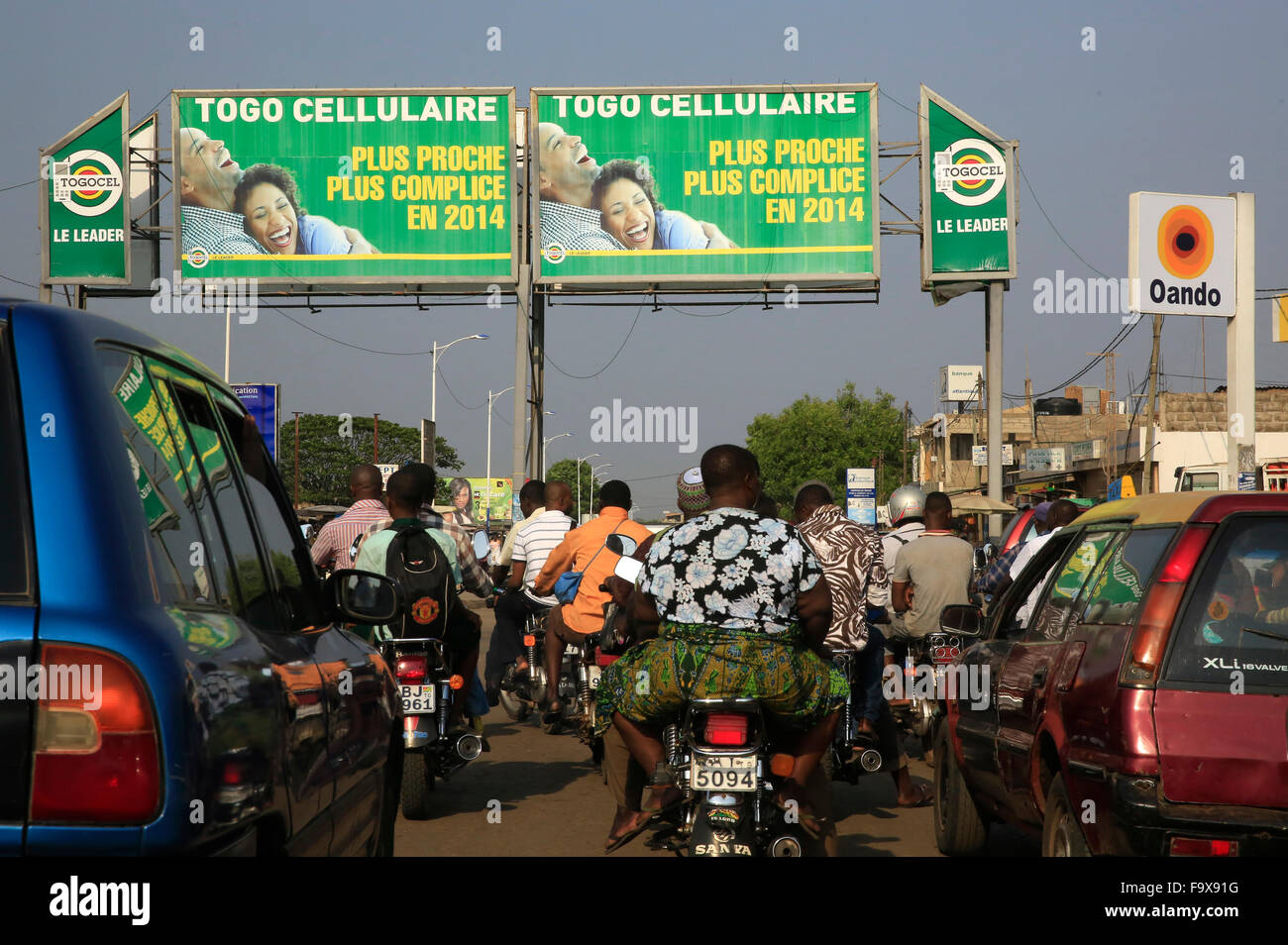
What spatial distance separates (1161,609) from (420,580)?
14.4 ft

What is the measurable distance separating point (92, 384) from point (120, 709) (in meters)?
0.57

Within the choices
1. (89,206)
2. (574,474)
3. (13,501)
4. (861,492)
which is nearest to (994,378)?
(89,206)

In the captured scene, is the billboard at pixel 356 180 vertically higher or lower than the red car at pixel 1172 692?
higher

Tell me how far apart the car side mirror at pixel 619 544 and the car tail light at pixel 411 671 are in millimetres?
1659

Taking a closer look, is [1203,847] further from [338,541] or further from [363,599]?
[338,541]

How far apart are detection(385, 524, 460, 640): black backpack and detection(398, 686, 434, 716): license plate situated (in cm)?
33

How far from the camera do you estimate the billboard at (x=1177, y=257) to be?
21031mm

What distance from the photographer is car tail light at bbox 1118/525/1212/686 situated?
4.17m

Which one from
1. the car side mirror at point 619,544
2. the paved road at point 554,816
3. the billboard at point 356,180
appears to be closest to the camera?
the paved road at point 554,816

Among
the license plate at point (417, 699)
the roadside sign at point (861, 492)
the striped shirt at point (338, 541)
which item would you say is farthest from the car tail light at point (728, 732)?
the roadside sign at point (861, 492)

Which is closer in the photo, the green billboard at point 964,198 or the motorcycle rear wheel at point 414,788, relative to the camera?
the motorcycle rear wheel at point 414,788

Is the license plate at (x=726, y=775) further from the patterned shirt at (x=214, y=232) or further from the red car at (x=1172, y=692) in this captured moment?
the patterned shirt at (x=214, y=232)

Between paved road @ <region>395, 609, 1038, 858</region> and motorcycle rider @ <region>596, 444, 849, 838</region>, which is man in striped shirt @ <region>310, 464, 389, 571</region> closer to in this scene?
paved road @ <region>395, 609, 1038, 858</region>

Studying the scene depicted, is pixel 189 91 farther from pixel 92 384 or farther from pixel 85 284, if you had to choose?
pixel 92 384
